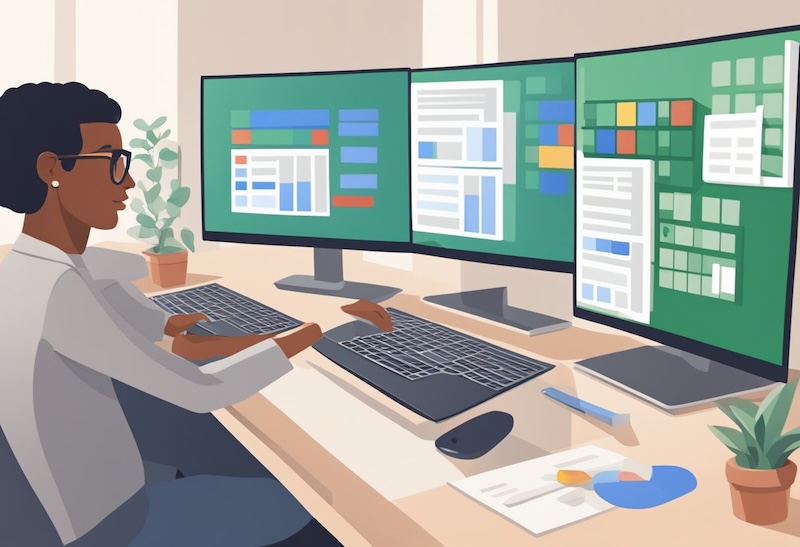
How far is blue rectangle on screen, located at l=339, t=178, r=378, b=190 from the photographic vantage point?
1926 mm

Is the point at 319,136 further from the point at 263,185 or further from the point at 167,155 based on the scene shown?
the point at 167,155

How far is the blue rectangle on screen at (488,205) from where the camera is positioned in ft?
5.55

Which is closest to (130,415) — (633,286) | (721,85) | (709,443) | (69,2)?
(633,286)

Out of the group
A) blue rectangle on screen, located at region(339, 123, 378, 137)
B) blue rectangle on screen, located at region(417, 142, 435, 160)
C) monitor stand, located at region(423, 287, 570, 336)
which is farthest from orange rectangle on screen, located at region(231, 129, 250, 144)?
monitor stand, located at region(423, 287, 570, 336)

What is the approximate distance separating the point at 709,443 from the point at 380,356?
0.56m

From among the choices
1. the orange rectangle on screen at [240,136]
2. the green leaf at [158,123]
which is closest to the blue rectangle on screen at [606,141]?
the orange rectangle on screen at [240,136]

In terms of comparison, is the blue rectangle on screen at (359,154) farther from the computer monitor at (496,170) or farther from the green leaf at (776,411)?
the green leaf at (776,411)

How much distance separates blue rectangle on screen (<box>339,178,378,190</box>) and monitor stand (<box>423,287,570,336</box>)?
296 millimetres

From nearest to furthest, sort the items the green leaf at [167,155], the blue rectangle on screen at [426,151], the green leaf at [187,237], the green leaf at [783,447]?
the green leaf at [783,447] < the blue rectangle on screen at [426,151] < the green leaf at [187,237] < the green leaf at [167,155]

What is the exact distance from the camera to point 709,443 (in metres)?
1.06

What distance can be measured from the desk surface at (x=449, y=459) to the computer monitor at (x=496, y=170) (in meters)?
0.21

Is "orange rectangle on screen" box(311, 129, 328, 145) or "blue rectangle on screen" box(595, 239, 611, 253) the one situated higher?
"orange rectangle on screen" box(311, 129, 328, 145)

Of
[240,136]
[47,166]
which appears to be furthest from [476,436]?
[240,136]

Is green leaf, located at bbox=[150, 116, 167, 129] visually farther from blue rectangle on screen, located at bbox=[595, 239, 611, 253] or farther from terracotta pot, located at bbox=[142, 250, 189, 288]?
blue rectangle on screen, located at bbox=[595, 239, 611, 253]
